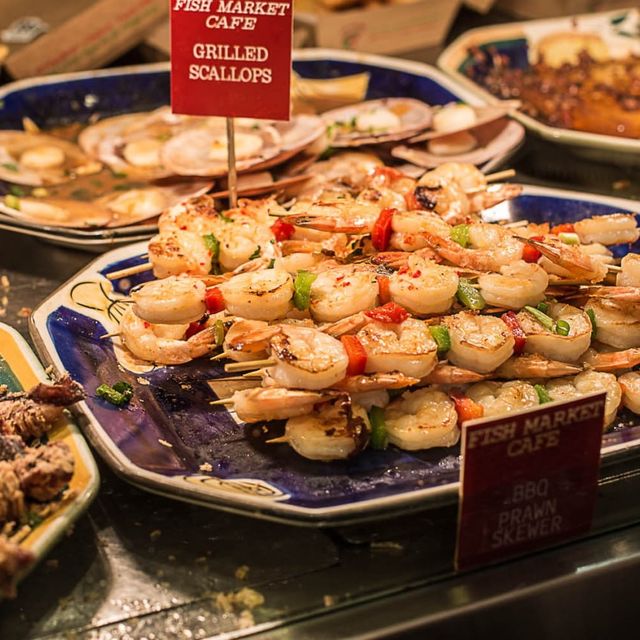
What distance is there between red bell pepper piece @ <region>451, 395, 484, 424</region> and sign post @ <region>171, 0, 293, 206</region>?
1088 millimetres

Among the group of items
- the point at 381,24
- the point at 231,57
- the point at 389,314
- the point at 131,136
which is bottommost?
the point at 131,136

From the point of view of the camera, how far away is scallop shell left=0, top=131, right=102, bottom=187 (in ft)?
11.9

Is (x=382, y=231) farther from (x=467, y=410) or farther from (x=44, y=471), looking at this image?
(x=44, y=471)

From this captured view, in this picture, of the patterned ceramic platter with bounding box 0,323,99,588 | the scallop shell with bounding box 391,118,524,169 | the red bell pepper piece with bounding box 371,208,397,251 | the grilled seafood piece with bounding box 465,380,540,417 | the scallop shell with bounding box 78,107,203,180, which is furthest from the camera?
the scallop shell with bounding box 78,107,203,180

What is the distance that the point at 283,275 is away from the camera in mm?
2379

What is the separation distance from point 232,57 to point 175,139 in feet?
3.34

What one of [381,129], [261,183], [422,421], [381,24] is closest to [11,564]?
[422,421]

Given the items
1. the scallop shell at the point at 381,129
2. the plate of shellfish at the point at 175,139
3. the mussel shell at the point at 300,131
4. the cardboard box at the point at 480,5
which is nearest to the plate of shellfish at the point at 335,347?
the plate of shellfish at the point at 175,139

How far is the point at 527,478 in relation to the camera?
1927 millimetres

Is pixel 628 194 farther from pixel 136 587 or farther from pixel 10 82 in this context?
pixel 10 82

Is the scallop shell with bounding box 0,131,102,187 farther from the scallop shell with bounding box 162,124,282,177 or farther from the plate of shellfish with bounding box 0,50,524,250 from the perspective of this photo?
the scallop shell with bounding box 162,124,282,177

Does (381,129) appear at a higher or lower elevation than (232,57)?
lower

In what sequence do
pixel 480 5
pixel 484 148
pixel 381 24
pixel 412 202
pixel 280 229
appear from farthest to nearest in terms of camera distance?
pixel 480 5
pixel 381 24
pixel 484 148
pixel 412 202
pixel 280 229

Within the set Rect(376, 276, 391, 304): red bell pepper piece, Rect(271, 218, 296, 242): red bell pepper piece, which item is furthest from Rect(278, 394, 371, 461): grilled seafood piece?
Rect(271, 218, 296, 242): red bell pepper piece
